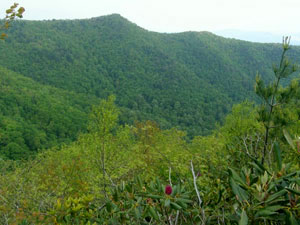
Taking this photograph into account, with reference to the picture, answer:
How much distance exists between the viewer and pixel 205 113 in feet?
238

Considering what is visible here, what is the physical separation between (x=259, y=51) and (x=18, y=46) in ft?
314

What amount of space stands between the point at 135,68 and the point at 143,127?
87.1 metres

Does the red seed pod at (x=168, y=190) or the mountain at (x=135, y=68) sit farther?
the mountain at (x=135, y=68)

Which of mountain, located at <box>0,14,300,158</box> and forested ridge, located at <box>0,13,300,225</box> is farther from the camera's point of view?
mountain, located at <box>0,14,300,158</box>

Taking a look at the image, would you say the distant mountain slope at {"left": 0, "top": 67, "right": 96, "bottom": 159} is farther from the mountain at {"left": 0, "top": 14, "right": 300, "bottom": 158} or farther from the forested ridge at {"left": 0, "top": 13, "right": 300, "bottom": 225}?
the mountain at {"left": 0, "top": 14, "right": 300, "bottom": 158}

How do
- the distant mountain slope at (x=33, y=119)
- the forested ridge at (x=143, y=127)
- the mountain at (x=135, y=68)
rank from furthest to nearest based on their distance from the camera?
1. the mountain at (x=135, y=68)
2. the distant mountain slope at (x=33, y=119)
3. the forested ridge at (x=143, y=127)

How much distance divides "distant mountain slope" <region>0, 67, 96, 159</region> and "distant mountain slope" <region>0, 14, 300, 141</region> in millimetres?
14342

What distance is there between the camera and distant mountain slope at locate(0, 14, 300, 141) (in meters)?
79.8

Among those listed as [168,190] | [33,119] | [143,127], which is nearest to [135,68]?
[33,119]

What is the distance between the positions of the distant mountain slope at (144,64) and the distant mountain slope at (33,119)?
47.1ft

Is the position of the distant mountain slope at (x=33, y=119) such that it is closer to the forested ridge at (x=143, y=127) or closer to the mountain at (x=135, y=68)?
the forested ridge at (x=143, y=127)

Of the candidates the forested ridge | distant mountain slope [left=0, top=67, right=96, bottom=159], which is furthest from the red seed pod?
distant mountain slope [left=0, top=67, right=96, bottom=159]

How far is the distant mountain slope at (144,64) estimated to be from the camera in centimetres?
7975

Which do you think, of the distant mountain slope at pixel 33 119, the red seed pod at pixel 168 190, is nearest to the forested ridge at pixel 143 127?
the red seed pod at pixel 168 190
